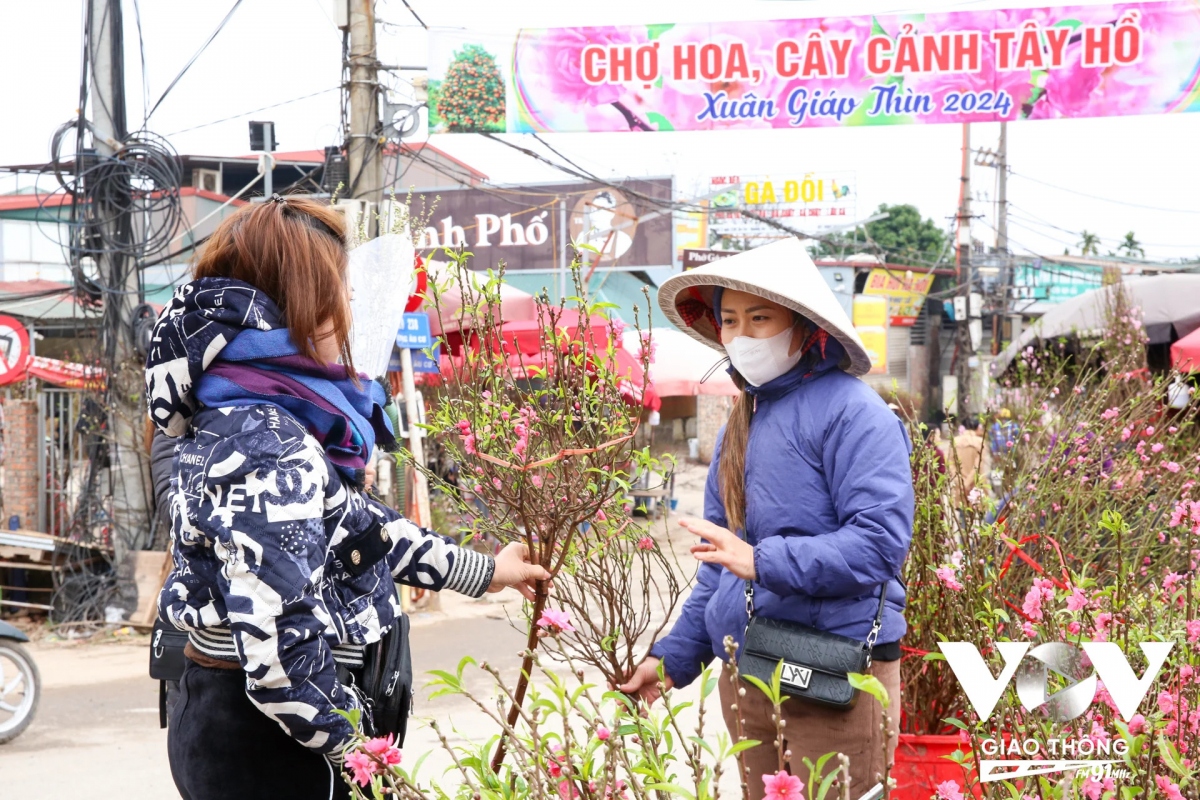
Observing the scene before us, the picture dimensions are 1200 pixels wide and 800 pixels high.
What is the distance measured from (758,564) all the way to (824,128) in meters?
8.15

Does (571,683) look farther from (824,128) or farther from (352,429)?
(824,128)

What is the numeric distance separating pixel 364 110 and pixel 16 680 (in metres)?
5.02

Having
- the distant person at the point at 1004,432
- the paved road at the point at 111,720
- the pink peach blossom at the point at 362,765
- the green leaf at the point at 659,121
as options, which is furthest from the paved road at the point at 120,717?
the green leaf at the point at 659,121

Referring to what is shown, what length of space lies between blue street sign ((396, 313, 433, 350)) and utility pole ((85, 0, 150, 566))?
2.04m

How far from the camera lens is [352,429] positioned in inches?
69.6

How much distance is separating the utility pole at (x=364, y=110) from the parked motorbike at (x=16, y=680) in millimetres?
4274

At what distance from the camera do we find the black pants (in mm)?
1732

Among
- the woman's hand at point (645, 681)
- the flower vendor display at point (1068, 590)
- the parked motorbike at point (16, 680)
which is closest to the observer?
the flower vendor display at point (1068, 590)

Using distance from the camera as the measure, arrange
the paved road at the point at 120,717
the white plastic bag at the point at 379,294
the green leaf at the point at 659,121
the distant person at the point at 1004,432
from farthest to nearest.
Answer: the green leaf at the point at 659,121
the paved road at the point at 120,717
the distant person at the point at 1004,432
the white plastic bag at the point at 379,294

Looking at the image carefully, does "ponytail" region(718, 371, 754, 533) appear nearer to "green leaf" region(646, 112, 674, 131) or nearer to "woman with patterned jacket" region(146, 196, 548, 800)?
"woman with patterned jacket" region(146, 196, 548, 800)

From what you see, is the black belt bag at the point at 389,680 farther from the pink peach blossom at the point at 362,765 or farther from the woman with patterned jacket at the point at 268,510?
the pink peach blossom at the point at 362,765

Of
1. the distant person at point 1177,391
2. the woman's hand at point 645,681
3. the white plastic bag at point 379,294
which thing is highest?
the white plastic bag at point 379,294

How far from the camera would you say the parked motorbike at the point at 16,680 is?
5.52 meters

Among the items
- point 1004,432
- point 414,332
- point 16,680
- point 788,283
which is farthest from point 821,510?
point 414,332
